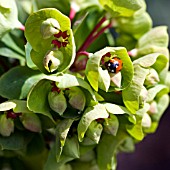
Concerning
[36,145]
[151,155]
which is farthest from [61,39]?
[151,155]

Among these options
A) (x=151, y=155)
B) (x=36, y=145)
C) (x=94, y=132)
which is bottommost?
(x=151, y=155)

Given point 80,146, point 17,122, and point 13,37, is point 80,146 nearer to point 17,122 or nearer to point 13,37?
point 17,122

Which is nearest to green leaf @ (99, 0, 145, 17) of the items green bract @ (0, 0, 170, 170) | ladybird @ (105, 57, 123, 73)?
green bract @ (0, 0, 170, 170)

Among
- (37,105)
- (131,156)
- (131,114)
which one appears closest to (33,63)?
(37,105)

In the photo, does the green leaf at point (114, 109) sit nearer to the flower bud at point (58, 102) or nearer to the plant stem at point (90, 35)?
the flower bud at point (58, 102)

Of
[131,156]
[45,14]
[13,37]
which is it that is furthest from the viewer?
[131,156]

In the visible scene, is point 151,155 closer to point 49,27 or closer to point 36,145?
point 36,145
